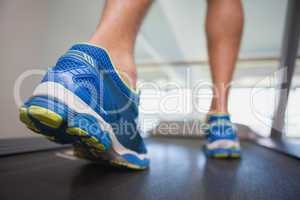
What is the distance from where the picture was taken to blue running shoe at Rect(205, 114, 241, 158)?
630mm

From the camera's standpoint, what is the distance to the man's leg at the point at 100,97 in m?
0.31

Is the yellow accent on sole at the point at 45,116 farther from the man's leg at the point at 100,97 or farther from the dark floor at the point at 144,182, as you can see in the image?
the dark floor at the point at 144,182

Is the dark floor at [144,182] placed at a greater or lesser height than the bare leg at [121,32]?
lesser

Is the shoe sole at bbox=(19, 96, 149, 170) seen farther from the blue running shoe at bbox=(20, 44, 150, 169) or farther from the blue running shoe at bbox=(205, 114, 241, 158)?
the blue running shoe at bbox=(205, 114, 241, 158)

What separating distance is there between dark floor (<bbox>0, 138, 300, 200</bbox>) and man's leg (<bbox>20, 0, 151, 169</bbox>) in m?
0.05

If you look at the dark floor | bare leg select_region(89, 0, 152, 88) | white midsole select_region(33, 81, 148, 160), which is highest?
bare leg select_region(89, 0, 152, 88)

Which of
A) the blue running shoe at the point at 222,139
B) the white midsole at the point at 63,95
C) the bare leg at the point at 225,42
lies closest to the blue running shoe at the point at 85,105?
the white midsole at the point at 63,95

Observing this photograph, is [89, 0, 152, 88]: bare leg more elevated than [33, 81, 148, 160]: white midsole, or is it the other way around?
[89, 0, 152, 88]: bare leg

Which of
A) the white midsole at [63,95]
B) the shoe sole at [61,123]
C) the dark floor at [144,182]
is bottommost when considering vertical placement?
the dark floor at [144,182]

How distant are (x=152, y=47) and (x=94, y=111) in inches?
68.0

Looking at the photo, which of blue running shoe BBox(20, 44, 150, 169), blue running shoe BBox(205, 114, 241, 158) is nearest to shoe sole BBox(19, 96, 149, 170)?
blue running shoe BBox(20, 44, 150, 169)

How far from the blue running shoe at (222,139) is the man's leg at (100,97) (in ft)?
0.89

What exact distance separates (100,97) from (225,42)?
1.91 ft

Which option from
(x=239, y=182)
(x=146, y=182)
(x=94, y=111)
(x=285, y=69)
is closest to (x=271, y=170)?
(x=239, y=182)
